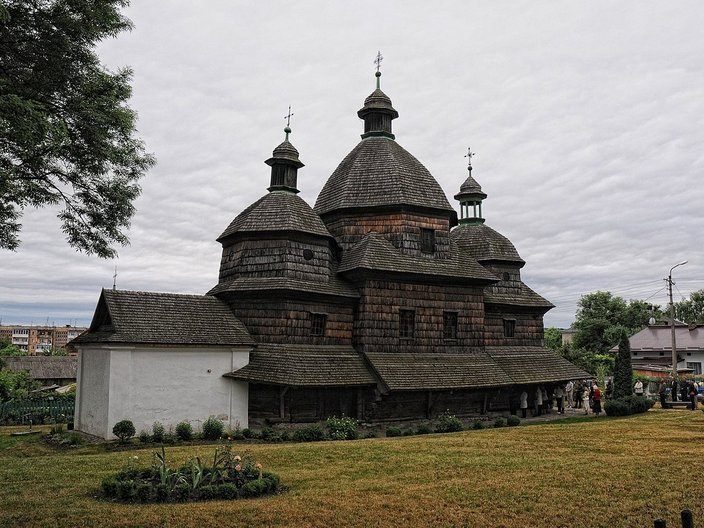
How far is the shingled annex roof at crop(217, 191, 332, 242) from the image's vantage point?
22.6 m

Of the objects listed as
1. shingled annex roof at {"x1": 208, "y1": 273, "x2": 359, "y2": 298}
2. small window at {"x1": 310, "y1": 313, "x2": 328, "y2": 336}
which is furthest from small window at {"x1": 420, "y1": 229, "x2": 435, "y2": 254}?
small window at {"x1": 310, "y1": 313, "x2": 328, "y2": 336}

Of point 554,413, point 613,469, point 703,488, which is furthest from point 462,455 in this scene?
point 554,413

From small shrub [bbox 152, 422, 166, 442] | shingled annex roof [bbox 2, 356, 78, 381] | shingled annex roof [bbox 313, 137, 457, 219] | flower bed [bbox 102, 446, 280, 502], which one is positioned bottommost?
small shrub [bbox 152, 422, 166, 442]

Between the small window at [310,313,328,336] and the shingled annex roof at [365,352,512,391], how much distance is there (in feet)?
7.00

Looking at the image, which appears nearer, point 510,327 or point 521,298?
point 510,327

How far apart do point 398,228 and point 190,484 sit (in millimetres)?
16888

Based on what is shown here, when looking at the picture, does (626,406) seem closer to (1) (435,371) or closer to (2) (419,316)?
(1) (435,371)

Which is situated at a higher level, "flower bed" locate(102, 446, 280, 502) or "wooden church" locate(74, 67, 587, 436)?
"wooden church" locate(74, 67, 587, 436)

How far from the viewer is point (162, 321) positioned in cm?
2005

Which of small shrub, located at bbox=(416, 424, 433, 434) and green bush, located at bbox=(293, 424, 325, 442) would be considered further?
small shrub, located at bbox=(416, 424, 433, 434)

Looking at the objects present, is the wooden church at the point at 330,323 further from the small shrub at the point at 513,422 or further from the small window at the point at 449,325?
the small shrub at the point at 513,422

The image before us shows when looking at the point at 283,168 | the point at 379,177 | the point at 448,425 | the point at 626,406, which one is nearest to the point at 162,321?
the point at 283,168

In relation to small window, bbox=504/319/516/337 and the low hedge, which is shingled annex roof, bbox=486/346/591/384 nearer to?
small window, bbox=504/319/516/337

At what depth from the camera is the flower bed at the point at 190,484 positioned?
9.62 metres
